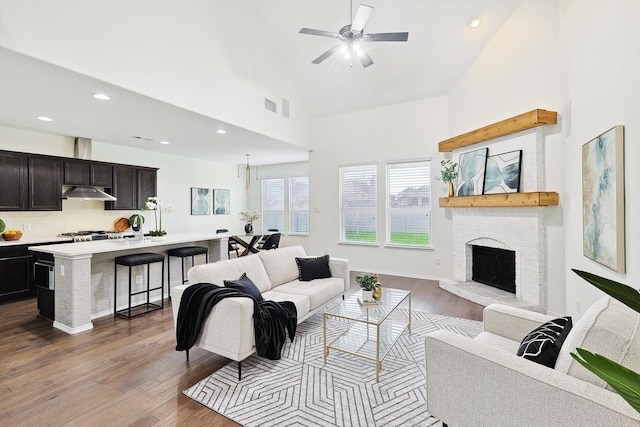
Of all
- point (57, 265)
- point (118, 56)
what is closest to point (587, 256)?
point (118, 56)

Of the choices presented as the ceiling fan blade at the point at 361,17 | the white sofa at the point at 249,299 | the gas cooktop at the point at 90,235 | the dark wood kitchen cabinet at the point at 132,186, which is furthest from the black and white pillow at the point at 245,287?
the dark wood kitchen cabinet at the point at 132,186

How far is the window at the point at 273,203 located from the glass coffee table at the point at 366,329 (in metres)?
6.12

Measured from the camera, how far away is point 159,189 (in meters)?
6.96

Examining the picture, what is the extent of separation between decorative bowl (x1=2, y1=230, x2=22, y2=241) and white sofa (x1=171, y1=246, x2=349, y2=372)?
383 cm

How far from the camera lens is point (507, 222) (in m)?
4.36

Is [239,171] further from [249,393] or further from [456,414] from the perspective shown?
[456,414]

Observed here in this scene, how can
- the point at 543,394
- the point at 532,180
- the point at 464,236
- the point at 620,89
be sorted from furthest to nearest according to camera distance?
the point at 464,236, the point at 532,180, the point at 620,89, the point at 543,394

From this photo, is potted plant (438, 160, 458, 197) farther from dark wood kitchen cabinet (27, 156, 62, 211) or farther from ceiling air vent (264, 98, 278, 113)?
dark wood kitchen cabinet (27, 156, 62, 211)

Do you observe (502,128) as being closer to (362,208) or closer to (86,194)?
(362,208)

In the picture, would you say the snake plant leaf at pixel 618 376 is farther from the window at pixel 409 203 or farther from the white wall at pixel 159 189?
the white wall at pixel 159 189

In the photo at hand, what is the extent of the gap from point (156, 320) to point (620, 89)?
4.90 metres

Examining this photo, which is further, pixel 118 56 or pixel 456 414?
pixel 118 56

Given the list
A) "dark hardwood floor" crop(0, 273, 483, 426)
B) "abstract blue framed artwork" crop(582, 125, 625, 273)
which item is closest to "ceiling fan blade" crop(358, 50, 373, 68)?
"abstract blue framed artwork" crop(582, 125, 625, 273)

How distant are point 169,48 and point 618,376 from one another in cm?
456
